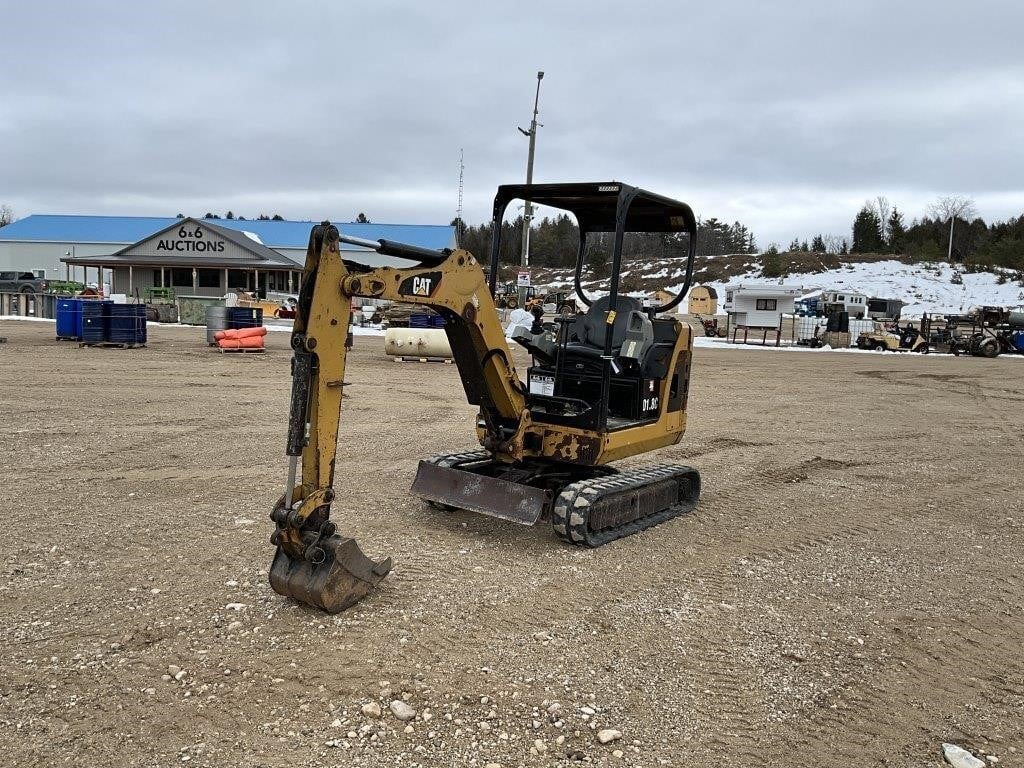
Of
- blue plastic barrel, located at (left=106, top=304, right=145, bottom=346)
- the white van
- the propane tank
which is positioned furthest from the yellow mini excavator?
the white van

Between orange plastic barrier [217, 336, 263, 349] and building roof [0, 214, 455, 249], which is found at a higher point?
building roof [0, 214, 455, 249]

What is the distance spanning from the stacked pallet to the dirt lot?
11.2 meters

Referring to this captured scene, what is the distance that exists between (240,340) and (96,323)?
3.86 metres

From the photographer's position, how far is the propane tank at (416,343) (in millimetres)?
20484

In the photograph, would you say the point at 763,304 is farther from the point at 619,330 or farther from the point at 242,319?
the point at 619,330

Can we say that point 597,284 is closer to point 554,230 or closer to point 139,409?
point 139,409

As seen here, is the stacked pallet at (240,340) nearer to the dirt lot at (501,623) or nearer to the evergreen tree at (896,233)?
the dirt lot at (501,623)

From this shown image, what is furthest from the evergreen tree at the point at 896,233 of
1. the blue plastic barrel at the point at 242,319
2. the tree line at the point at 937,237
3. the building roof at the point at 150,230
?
the blue plastic barrel at the point at 242,319

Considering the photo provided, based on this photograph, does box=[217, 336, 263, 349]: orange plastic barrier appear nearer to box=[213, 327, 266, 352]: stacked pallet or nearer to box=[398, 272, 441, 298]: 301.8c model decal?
box=[213, 327, 266, 352]: stacked pallet

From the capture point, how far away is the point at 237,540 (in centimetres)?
615

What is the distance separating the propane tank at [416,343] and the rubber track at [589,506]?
13.7m

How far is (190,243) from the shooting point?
145 feet

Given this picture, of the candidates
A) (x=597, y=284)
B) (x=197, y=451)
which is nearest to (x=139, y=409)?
(x=197, y=451)

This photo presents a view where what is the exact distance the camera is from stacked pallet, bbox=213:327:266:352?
21188 mm
